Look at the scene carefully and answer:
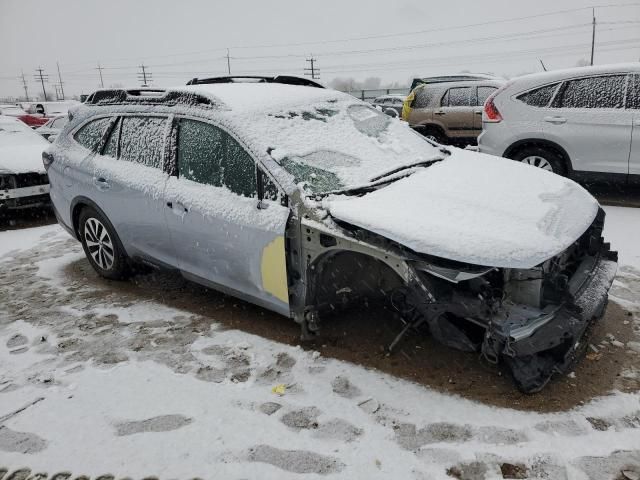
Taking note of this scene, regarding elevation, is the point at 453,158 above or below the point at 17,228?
above

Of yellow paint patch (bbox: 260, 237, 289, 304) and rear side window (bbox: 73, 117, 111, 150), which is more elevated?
rear side window (bbox: 73, 117, 111, 150)

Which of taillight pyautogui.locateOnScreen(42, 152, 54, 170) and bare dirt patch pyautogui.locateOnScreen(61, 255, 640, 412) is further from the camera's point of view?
taillight pyautogui.locateOnScreen(42, 152, 54, 170)

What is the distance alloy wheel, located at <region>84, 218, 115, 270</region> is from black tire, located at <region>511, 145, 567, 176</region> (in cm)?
516

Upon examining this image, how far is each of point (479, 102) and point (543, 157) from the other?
4033mm

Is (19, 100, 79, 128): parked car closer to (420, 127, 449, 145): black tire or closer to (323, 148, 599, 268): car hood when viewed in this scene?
(420, 127, 449, 145): black tire

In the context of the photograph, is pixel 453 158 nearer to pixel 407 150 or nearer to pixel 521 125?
pixel 407 150

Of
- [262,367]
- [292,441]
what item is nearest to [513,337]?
[292,441]

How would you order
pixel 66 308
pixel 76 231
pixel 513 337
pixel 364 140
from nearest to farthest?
pixel 513 337, pixel 364 140, pixel 66 308, pixel 76 231

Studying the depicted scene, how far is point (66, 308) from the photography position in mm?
4289

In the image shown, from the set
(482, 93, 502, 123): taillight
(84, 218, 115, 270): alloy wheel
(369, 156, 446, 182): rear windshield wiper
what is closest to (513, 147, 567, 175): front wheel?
(482, 93, 502, 123): taillight

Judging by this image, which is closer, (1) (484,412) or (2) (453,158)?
(1) (484,412)

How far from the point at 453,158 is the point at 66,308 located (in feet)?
11.0

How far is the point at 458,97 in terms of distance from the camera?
10.5 metres

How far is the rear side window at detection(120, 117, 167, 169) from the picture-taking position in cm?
401
